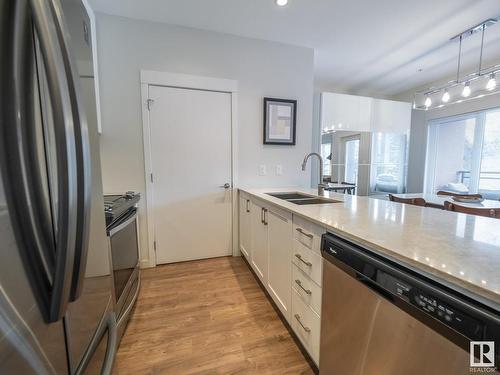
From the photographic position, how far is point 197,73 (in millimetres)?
2488

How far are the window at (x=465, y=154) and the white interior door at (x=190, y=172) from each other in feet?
12.9

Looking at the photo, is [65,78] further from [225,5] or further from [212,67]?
[212,67]

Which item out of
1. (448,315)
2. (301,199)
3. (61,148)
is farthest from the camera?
(301,199)

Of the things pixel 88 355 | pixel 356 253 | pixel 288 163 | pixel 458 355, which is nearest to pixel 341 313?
pixel 356 253

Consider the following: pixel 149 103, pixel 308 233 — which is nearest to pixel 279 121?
pixel 149 103

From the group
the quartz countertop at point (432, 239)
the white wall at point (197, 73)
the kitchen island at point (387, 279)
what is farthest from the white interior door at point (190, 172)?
the quartz countertop at point (432, 239)

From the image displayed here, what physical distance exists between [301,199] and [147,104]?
1.87m

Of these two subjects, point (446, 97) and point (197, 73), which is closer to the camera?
point (197, 73)

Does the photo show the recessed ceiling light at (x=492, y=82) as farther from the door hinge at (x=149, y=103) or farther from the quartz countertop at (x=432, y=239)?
the door hinge at (x=149, y=103)

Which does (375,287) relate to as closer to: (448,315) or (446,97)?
(448,315)

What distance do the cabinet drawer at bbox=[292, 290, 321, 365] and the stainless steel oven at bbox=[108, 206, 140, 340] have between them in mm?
1097

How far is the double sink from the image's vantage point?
1856 millimetres

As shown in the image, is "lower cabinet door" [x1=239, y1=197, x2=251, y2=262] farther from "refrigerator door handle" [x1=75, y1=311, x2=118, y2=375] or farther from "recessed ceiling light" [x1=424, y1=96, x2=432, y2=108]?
"recessed ceiling light" [x1=424, y1=96, x2=432, y2=108]

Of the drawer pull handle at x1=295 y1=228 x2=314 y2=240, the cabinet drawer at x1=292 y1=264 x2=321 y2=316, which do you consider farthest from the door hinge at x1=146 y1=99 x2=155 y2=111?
the cabinet drawer at x1=292 y1=264 x2=321 y2=316
